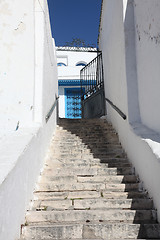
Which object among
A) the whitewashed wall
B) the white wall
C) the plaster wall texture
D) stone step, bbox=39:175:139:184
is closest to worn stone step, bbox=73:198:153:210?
the plaster wall texture

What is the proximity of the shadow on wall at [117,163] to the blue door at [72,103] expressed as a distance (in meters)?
5.26

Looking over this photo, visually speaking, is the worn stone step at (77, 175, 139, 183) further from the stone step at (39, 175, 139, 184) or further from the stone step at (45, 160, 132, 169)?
the stone step at (45, 160, 132, 169)

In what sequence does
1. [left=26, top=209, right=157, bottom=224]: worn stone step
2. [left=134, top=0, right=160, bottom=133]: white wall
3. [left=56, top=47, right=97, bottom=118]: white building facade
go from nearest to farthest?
[left=26, top=209, right=157, bottom=224]: worn stone step
[left=134, top=0, right=160, bottom=133]: white wall
[left=56, top=47, right=97, bottom=118]: white building facade

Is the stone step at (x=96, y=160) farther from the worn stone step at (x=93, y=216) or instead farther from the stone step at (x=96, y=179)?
the worn stone step at (x=93, y=216)

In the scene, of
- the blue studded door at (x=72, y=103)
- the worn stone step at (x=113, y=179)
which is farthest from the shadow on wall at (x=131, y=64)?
the blue studded door at (x=72, y=103)

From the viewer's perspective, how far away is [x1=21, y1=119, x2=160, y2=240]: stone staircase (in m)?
2.45

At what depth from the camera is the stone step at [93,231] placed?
7.94ft

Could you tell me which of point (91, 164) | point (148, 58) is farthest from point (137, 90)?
point (91, 164)

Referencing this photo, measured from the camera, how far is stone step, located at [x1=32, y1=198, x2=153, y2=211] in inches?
113

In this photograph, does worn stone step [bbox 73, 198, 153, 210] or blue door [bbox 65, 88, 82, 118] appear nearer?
worn stone step [bbox 73, 198, 153, 210]

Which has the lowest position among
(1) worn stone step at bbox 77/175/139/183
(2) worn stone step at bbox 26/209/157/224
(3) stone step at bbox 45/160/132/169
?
(2) worn stone step at bbox 26/209/157/224

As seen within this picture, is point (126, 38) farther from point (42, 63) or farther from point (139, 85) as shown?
point (42, 63)

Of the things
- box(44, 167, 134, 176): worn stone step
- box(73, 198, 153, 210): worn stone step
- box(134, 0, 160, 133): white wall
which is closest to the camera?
box(73, 198, 153, 210): worn stone step

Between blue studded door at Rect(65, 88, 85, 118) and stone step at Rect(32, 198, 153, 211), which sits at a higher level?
blue studded door at Rect(65, 88, 85, 118)
